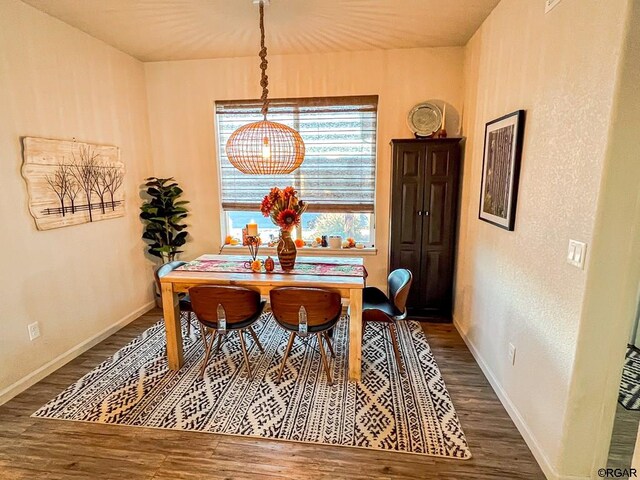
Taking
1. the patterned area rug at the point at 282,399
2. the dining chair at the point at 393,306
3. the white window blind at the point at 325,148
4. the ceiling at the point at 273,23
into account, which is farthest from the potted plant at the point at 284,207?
the ceiling at the point at 273,23

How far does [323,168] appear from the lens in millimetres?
4023

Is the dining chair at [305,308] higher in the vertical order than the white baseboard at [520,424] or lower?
higher

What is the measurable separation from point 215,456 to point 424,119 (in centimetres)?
350

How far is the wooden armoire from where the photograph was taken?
346 cm

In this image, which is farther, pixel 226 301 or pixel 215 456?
pixel 226 301

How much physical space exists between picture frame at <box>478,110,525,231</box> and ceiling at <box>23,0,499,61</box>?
1072mm

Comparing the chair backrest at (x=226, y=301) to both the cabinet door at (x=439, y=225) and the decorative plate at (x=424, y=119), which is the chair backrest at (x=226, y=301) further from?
the decorative plate at (x=424, y=119)

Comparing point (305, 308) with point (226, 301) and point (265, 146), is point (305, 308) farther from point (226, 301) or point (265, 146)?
point (265, 146)

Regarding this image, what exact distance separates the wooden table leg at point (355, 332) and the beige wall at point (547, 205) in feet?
3.37

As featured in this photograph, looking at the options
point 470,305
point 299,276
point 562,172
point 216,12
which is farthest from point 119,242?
point 562,172

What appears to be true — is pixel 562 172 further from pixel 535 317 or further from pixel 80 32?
pixel 80 32

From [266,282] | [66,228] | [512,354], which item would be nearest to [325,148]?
[266,282]

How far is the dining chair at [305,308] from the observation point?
2.39m

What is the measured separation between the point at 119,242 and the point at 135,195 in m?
0.60
